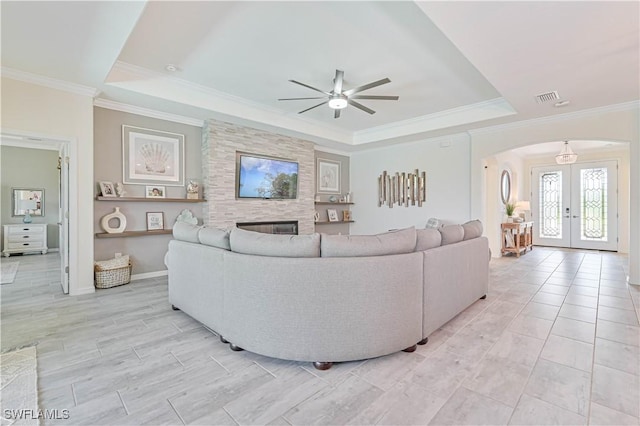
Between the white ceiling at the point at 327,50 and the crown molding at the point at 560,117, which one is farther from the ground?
the white ceiling at the point at 327,50

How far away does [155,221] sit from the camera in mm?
4633

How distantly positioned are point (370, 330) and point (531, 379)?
1042mm

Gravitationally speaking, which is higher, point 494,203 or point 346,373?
point 494,203

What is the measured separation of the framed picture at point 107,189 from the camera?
4.07 meters

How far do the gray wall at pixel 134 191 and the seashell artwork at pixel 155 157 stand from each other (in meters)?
0.27

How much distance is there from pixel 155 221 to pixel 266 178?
2038mm

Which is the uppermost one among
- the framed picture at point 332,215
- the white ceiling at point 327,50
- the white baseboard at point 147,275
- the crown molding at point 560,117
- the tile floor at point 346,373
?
the white ceiling at point 327,50

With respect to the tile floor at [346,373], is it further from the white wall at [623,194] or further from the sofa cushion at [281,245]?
the white wall at [623,194]

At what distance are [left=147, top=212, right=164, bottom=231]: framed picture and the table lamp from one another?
4.69 m

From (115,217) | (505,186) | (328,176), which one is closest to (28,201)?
(115,217)

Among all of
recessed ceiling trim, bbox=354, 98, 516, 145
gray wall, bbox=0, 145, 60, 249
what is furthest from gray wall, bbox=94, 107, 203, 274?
gray wall, bbox=0, 145, 60, 249

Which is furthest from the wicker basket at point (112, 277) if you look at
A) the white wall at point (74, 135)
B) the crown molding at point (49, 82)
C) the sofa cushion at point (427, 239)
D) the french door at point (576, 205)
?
the french door at point (576, 205)

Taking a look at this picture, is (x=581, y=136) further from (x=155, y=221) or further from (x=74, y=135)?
(x=74, y=135)

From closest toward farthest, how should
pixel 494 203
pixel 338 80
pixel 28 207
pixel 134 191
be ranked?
pixel 338 80
pixel 134 191
pixel 494 203
pixel 28 207
